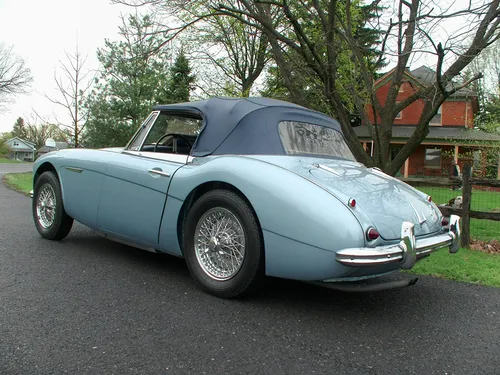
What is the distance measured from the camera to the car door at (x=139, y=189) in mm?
3674

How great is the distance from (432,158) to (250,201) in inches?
1013

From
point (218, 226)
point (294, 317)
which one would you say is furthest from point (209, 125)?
point (294, 317)

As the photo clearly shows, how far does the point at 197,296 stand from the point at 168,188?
3.07 feet

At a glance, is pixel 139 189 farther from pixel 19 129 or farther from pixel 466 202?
pixel 19 129

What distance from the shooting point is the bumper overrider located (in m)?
2.58

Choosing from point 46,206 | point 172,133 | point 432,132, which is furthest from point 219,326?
point 432,132

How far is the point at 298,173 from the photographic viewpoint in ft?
9.96

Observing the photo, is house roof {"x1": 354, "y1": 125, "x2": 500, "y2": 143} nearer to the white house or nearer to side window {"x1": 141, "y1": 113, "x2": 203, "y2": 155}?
side window {"x1": 141, "y1": 113, "x2": 203, "y2": 155}

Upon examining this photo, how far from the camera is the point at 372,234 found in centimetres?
268

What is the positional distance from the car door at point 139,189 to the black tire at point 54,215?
806 mm

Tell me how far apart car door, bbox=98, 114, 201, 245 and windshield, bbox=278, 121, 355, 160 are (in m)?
0.89

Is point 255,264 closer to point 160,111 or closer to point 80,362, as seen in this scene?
point 80,362

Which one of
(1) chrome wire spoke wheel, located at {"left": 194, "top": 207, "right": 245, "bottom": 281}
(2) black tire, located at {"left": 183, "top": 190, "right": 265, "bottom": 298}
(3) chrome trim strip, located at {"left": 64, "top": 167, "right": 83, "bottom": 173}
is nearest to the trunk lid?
(2) black tire, located at {"left": 183, "top": 190, "right": 265, "bottom": 298}

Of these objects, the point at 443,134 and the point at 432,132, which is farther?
the point at 432,132
